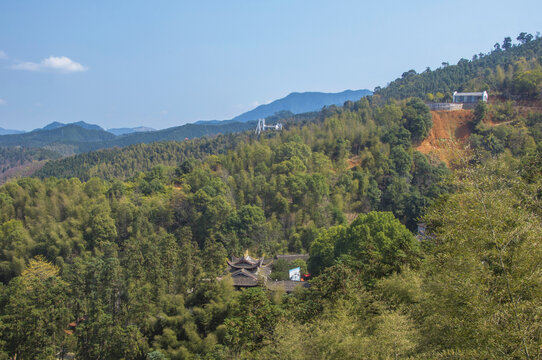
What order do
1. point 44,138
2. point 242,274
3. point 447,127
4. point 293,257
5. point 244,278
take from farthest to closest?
point 44,138
point 447,127
point 293,257
point 242,274
point 244,278

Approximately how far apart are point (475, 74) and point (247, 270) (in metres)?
43.2

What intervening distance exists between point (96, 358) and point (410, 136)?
3051 centimetres

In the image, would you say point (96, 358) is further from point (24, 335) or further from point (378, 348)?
point (378, 348)

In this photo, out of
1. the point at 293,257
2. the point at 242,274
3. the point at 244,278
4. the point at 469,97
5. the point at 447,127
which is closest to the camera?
the point at 244,278

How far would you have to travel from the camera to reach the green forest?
6.93m

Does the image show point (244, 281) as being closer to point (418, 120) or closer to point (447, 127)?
point (418, 120)

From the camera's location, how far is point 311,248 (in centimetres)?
2214

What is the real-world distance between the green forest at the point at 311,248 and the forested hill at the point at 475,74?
549 millimetres

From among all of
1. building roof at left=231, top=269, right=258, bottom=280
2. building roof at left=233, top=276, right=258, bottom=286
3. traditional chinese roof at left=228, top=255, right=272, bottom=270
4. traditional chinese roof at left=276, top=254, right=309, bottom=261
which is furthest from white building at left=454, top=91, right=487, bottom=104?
building roof at left=233, top=276, right=258, bottom=286

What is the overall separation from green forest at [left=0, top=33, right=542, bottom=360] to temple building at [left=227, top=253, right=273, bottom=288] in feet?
3.14

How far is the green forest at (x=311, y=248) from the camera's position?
6.93m

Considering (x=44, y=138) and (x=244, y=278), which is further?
(x=44, y=138)

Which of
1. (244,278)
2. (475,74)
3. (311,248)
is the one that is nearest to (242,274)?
(244,278)

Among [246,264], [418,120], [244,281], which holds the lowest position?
[246,264]
